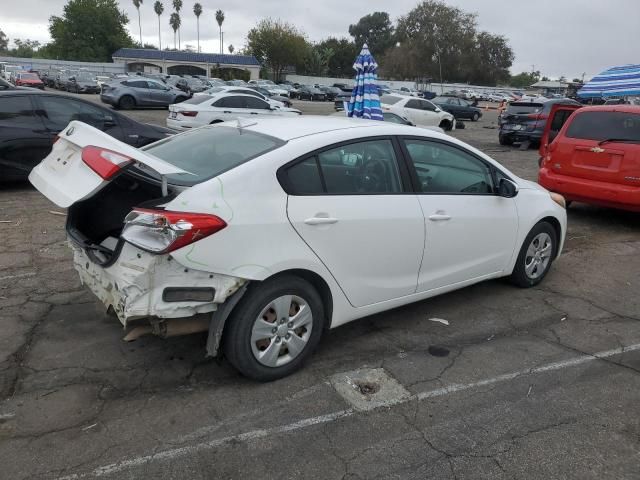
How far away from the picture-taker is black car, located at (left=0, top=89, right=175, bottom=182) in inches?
311

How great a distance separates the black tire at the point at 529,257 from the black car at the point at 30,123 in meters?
6.69

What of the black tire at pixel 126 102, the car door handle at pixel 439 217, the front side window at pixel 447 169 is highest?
the front side window at pixel 447 169

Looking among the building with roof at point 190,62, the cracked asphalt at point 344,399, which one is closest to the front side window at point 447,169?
the cracked asphalt at point 344,399

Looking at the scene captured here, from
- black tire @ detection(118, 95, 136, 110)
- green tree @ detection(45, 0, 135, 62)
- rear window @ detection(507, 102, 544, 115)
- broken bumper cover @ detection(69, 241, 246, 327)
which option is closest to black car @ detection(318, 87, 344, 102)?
black tire @ detection(118, 95, 136, 110)

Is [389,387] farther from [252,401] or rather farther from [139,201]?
[139,201]

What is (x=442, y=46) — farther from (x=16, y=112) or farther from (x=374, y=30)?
(x=16, y=112)

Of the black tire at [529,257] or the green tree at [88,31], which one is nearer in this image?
the black tire at [529,257]

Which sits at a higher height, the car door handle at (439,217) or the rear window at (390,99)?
the car door handle at (439,217)

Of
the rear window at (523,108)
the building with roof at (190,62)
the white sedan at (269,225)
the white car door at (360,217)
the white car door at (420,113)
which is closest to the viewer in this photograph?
the white sedan at (269,225)

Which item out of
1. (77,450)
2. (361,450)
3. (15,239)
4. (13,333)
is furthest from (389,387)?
(15,239)

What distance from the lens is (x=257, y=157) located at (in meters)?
3.29

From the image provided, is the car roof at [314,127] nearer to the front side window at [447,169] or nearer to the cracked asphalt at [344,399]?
the front side window at [447,169]

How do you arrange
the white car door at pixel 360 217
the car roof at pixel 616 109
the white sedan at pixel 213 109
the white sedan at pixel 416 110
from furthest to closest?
the white sedan at pixel 416 110 < the white sedan at pixel 213 109 < the car roof at pixel 616 109 < the white car door at pixel 360 217

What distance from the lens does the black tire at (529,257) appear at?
492 centimetres
